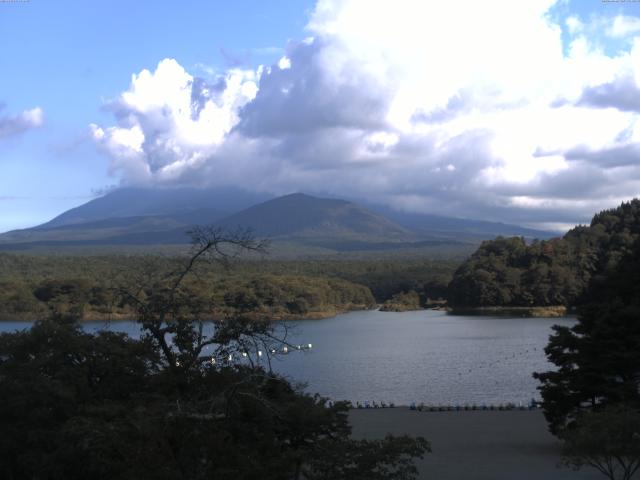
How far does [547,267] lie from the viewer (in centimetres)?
7094

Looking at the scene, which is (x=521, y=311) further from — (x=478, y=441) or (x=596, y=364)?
(x=596, y=364)

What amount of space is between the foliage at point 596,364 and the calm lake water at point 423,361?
548 cm

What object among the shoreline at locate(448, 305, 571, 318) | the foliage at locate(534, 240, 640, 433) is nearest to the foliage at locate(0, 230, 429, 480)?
the foliage at locate(534, 240, 640, 433)

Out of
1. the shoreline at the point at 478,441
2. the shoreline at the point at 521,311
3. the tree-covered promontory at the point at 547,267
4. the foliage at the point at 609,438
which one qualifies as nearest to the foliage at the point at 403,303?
the tree-covered promontory at the point at 547,267

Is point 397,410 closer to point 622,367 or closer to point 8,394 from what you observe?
point 622,367

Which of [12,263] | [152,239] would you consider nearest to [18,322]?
[12,263]

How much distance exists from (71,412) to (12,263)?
87.5 metres

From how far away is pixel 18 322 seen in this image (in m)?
58.7

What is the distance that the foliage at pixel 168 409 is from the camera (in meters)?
6.87

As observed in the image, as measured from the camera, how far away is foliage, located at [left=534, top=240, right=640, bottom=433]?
15.4 metres

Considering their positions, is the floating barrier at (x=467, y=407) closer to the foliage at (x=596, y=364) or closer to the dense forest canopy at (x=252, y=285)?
the foliage at (x=596, y=364)

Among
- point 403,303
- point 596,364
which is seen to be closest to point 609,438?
point 596,364

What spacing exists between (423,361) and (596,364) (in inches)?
795

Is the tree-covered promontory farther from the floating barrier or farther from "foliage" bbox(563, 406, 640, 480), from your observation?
"foliage" bbox(563, 406, 640, 480)
